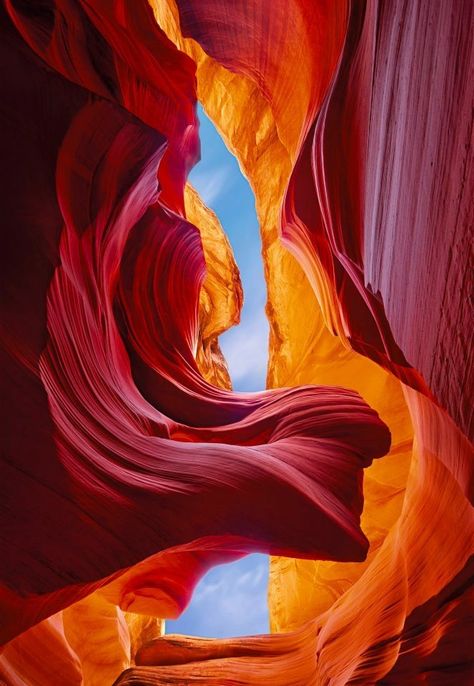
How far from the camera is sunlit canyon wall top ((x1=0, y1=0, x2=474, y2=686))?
7.72 feet

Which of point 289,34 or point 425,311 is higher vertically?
point 289,34

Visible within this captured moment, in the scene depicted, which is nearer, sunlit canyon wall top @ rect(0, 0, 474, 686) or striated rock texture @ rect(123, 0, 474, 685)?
striated rock texture @ rect(123, 0, 474, 685)

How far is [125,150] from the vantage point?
4.03 metres

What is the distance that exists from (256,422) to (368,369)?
213 cm

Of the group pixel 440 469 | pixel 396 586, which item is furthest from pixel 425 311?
pixel 396 586

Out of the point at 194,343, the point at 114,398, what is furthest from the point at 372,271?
the point at 194,343

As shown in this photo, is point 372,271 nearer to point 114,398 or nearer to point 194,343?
point 114,398

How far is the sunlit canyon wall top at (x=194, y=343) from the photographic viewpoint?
7.72ft

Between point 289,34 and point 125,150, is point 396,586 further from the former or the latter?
point 289,34

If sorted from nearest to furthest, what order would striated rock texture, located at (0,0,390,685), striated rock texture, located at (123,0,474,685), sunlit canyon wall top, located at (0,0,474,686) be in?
1. striated rock texture, located at (123,0,474,685)
2. sunlit canyon wall top, located at (0,0,474,686)
3. striated rock texture, located at (0,0,390,685)

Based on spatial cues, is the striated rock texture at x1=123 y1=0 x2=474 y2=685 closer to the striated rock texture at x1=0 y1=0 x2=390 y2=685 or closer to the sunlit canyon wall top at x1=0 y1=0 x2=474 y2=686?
the sunlit canyon wall top at x1=0 y1=0 x2=474 y2=686

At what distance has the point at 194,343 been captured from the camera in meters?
5.66

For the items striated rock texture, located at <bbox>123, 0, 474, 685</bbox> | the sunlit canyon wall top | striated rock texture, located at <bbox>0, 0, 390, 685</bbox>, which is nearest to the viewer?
striated rock texture, located at <bbox>123, 0, 474, 685</bbox>

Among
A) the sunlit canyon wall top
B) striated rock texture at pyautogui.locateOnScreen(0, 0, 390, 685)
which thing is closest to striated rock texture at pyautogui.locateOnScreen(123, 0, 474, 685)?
the sunlit canyon wall top
